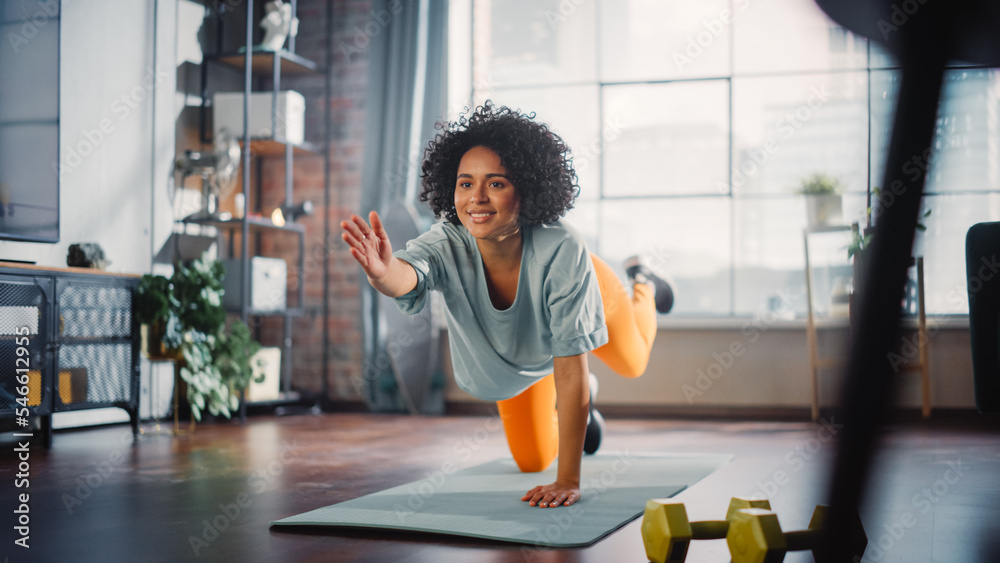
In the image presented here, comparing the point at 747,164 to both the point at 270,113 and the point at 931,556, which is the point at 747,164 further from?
the point at 931,556

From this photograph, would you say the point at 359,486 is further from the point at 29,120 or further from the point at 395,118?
the point at 395,118

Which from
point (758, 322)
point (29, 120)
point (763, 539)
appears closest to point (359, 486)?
point (763, 539)

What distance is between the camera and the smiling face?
1.95 metres

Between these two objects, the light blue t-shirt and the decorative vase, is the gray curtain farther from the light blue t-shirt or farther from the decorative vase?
the light blue t-shirt

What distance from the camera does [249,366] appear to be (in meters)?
3.79

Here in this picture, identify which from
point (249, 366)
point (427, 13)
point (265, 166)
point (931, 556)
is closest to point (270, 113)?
point (265, 166)

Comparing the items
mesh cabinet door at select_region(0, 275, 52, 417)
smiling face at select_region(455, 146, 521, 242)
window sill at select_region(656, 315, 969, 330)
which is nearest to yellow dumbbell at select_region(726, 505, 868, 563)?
smiling face at select_region(455, 146, 521, 242)

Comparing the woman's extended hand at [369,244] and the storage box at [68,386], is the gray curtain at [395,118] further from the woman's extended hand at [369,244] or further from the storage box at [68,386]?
the woman's extended hand at [369,244]

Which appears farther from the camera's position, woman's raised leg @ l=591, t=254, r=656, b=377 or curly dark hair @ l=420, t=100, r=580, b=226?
woman's raised leg @ l=591, t=254, r=656, b=377

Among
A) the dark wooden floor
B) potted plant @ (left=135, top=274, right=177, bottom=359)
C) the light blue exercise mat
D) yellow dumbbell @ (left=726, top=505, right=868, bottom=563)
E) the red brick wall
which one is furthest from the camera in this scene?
the red brick wall

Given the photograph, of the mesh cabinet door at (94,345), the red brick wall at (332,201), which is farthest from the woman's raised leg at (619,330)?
the red brick wall at (332,201)

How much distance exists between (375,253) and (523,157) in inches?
22.2

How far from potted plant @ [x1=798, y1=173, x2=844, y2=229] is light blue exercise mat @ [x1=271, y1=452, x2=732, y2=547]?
1.84 meters

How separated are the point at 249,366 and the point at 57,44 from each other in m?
1.54
